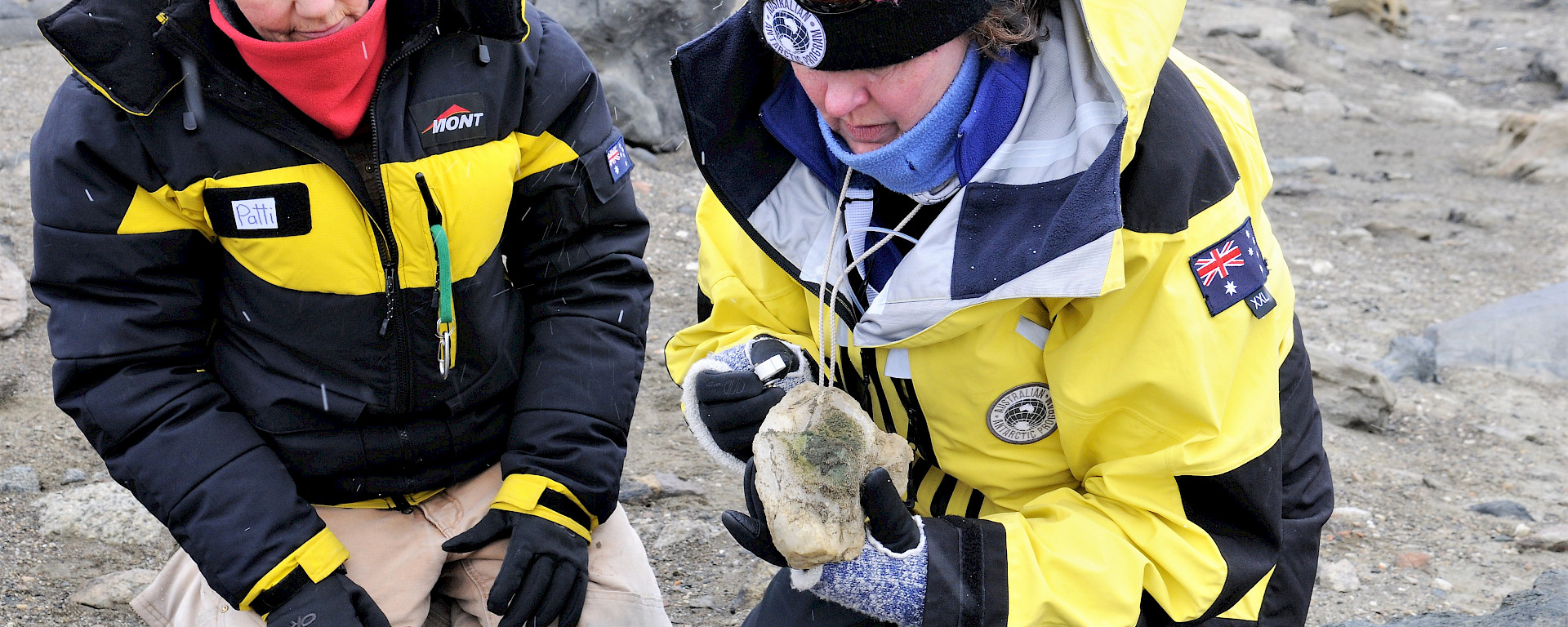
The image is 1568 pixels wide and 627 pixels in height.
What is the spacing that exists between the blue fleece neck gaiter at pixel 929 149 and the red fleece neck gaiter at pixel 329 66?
887mm

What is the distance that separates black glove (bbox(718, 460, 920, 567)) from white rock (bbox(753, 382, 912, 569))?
3 centimetres

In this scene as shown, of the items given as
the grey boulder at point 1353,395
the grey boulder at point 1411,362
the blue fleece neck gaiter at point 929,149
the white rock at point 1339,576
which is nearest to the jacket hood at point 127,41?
the blue fleece neck gaiter at point 929,149

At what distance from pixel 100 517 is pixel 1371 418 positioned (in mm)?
4372

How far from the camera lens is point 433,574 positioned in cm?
249

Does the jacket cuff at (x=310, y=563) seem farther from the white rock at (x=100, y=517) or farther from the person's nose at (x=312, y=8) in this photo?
the white rock at (x=100, y=517)

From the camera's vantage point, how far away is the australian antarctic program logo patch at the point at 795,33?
1.88m

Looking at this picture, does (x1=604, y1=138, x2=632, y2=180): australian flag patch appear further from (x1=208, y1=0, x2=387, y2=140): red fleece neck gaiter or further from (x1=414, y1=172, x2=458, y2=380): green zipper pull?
(x1=208, y1=0, x2=387, y2=140): red fleece neck gaiter

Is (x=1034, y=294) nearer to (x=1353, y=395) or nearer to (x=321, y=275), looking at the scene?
(x=321, y=275)

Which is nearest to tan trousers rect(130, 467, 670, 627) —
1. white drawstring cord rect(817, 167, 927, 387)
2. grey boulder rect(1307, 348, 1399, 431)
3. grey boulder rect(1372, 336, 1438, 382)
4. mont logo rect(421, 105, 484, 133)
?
white drawstring cord rect(817, 167, 927, 387)

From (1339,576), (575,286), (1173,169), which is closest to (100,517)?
(575,286)

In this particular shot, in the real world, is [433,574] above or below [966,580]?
below

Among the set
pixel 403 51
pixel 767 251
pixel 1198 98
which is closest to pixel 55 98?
pixel 403 51

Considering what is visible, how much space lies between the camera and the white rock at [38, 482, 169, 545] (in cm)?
335

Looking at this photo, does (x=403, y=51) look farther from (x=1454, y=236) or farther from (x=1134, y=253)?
(x=1454, y=236)
